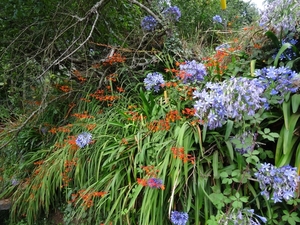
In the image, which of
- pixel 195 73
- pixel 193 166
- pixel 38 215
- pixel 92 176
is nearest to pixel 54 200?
pixel 38 215

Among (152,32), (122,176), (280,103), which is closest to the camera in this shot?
(280,103)

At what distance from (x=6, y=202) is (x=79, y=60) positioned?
65.9 inches

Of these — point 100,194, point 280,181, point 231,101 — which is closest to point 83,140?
point 100,194

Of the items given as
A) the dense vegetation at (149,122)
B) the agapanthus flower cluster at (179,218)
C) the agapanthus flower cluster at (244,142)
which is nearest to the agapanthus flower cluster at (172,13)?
Answer: the dense vegetation at (149,122)

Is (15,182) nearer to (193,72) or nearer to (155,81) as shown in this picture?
(155,81)

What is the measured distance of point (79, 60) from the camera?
312cm

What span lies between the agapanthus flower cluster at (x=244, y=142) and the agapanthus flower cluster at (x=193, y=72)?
22.8 inches

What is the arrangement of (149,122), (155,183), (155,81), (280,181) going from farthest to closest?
(155,81), (149,122), (155,183), (280,181)

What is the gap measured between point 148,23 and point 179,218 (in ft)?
7.00

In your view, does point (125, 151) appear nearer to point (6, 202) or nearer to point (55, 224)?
point (55, 224)

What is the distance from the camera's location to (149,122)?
206 cm

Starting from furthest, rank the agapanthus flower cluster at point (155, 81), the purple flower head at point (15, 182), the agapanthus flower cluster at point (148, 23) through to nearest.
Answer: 1. the agapanthus flower cluster at point (148, 23)
2. the purple flower head at point (15, 182)
3. the agapanthus flower cluster at point (155, 81)

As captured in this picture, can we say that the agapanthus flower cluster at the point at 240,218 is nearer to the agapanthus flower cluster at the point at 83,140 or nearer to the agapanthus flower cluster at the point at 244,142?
the agapanthus flower cluster at the point at 244,142

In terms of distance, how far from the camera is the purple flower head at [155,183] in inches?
60.3
